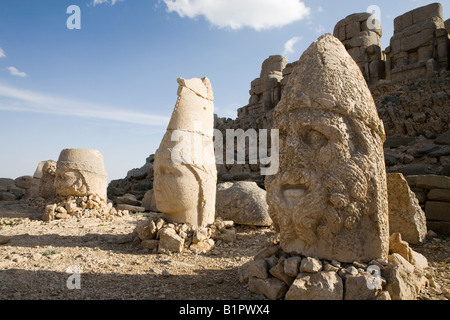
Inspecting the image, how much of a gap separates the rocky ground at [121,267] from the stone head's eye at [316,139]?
1.45m

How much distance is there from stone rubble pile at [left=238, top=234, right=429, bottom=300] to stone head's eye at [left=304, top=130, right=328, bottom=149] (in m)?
1.00

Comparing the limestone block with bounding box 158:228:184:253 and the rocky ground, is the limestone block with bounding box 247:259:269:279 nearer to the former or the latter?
the rocky ground

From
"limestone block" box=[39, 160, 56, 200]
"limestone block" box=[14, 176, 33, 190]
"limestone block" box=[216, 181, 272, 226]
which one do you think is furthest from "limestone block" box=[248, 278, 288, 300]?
"limestone block" box=[14, 176, 33, 190]

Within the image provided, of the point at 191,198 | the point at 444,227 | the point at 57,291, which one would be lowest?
the point at 57,291

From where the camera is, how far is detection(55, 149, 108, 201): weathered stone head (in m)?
8.00

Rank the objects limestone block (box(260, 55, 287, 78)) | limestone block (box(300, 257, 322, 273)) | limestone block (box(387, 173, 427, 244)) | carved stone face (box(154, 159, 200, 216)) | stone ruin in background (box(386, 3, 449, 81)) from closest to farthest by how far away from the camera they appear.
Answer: limestone block (box(300, 257, 322, 273)) → limestone block (box(387, 173, 427, 244)) → carved stone face (box(154, 159, 200, 216)) → stone ruin in background (box(386, 3, 449, 81)) → limestone block (box(260, 55, 287, 78))

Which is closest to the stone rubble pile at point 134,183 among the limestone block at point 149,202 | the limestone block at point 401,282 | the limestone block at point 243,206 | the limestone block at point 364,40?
the limestone block at point 149,202

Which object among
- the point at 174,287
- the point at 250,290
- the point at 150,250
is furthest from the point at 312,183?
the point at 150,250

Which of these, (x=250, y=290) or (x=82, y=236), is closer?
(x=250, y=290)

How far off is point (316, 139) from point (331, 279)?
3.93ft

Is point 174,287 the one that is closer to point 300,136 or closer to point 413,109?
point 300,136

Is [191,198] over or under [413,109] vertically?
under

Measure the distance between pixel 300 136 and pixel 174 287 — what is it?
1942 millimetres

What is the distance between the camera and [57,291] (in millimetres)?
2982
